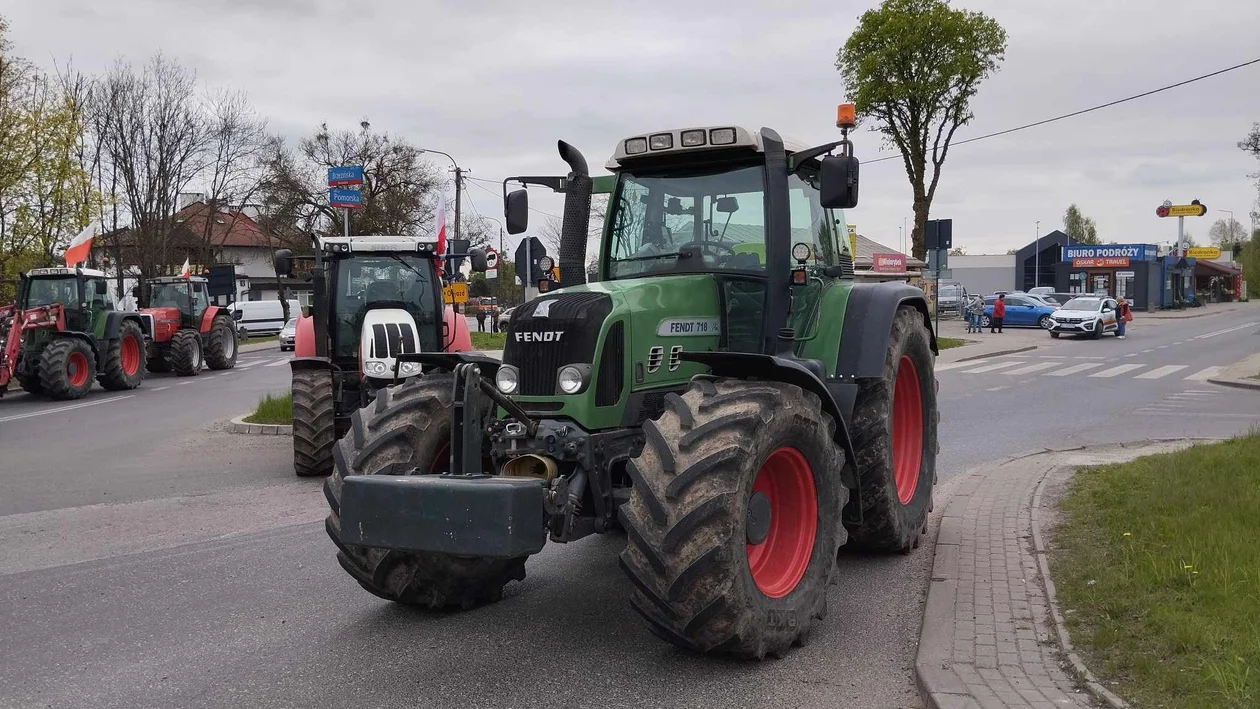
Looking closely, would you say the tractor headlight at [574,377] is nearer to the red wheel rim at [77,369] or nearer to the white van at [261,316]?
the red wheel rim at [77,369]

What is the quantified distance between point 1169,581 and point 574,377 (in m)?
3.24

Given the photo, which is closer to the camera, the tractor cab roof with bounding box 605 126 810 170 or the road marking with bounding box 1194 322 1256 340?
the tractor cab roof with bounding box 605 126 810 170

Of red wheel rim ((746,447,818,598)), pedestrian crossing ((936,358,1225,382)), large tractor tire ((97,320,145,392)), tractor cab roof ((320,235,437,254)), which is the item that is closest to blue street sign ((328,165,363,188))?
tractor cab roof ((320,235,437,254))

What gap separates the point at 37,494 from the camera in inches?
389

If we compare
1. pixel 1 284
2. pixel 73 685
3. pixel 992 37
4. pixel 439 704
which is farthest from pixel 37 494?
pixel 992 37

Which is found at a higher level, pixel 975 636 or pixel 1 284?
pixel 1 284

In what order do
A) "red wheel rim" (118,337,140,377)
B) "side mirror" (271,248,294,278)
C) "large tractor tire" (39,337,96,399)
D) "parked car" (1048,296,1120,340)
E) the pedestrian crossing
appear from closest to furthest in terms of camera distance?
"side mirror" (271,248,294,278), "large tractor tire" (39,337,96,399), the pedestrian crossing, "red wheel rim" (118,337,140,377), "parked car" (1048,296,1120,340)

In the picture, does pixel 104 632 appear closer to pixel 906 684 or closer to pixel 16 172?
pixel 906 684

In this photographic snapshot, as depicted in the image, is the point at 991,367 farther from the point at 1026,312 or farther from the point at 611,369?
the point at 1026,312

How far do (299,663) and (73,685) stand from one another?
98cm

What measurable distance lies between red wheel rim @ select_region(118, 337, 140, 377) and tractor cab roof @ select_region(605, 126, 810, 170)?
65.5ft

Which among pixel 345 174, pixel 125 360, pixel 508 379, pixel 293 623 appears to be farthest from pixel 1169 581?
pixel 125 360

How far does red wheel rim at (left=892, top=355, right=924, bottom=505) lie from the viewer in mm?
7336

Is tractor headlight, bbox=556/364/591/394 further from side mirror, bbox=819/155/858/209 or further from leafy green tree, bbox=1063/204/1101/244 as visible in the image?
leafy green tree, bbox=1063/204/1101/244
